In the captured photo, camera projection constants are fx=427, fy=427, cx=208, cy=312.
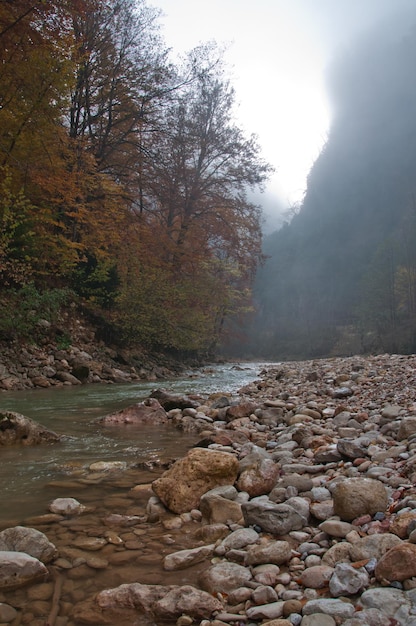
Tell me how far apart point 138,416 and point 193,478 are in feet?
9.61

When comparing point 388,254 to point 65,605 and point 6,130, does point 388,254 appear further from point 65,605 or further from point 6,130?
point 65,605

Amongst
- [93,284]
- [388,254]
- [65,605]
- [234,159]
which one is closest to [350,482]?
[65,605]

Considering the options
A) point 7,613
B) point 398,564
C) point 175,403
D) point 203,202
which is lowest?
point 175,403

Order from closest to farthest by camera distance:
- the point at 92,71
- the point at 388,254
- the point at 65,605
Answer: the point at 65,605 < the point at 92,71 < the point at 388,254

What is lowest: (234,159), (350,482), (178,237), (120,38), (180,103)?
(350,482)

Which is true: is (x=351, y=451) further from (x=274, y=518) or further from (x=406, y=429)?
(x=274, y=518)

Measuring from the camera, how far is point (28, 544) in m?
1.95

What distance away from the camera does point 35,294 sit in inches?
395

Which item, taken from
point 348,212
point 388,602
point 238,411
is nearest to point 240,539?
point 388,602

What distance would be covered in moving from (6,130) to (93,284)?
202 inches

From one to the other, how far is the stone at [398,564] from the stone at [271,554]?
41 centimetres

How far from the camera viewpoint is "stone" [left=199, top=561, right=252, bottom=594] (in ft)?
5.60

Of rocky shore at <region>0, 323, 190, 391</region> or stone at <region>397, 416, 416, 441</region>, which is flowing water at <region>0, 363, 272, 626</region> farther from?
rocky shore at <region>0, 323, 190, 391</region>

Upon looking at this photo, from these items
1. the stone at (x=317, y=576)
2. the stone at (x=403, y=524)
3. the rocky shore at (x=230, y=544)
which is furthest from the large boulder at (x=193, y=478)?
the stone at (x=403, y=524)
